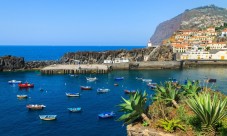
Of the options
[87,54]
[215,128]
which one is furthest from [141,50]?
[215,128]

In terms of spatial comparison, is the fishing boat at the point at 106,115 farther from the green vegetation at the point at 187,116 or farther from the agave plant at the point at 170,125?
the agave plant at the point at 170,125

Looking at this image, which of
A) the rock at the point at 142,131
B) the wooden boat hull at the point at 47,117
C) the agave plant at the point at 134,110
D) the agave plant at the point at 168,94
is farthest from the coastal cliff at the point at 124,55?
the rock at the point at 142,131

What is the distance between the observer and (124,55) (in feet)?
498

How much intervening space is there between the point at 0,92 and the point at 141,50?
288 feet

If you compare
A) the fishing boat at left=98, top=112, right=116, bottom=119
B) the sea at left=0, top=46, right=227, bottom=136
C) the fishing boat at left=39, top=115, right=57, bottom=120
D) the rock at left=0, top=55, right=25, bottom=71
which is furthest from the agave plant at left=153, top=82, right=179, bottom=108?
→ the rock at left=0, top=55, right=25, bottom=71

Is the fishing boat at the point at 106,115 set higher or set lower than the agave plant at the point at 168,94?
lower

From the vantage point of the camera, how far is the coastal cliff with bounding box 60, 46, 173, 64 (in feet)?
475

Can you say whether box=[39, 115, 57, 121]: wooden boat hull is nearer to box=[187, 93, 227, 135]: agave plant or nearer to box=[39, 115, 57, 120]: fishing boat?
box=[39, 115, 57, 120]: fishing boat

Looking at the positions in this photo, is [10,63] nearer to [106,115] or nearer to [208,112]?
[106,115]

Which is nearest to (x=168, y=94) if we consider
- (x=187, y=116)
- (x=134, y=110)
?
(x=187, y=116)

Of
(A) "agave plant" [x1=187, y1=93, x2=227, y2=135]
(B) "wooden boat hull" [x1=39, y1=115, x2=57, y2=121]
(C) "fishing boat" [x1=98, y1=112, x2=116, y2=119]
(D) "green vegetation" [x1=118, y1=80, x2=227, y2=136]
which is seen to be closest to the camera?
(A) "agave plant" [x1=187, y1=93, x2=227, y2=135]

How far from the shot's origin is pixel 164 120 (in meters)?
19.9

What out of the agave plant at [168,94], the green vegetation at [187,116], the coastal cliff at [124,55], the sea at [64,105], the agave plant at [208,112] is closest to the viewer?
the agave plant at [208,112]

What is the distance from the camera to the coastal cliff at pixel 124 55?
14488cm
